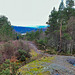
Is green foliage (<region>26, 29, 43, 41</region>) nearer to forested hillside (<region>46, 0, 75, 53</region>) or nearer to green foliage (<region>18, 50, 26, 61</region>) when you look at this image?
forested hillside (<region>46, 0, 75, 53</region>)

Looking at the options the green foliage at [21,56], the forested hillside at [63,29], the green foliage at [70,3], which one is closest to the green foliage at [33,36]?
the forested hillside at [63,29]

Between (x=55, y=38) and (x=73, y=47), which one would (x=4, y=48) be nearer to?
(x=55, y=38)

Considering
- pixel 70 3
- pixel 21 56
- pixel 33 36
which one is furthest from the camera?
pixel 33 36

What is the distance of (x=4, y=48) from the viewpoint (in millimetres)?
8875

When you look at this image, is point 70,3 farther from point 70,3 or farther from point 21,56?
point 21,56

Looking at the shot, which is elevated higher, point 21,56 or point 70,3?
point 70,3

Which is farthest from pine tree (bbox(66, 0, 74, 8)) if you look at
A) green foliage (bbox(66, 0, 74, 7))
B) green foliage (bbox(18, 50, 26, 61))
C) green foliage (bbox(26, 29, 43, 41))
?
green foliage (bbox(26, 29, 43, 41))

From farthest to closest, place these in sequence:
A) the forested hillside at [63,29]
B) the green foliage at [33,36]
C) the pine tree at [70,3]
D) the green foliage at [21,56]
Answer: the green foliage at [33,36]
the pine tree at [70,3]
the forested hillside at [63,29]
the green foliage at [21,56]

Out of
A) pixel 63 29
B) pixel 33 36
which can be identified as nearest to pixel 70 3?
pixel 63 29

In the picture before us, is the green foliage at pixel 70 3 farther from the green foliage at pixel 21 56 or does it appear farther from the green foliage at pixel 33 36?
the green foliage at pixel 33 36

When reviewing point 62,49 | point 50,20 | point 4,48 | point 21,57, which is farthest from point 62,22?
Result: point 4,48

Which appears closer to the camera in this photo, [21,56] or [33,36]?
[21,56]

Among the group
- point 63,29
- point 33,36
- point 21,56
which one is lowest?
point 21,56

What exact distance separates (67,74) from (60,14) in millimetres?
11721
